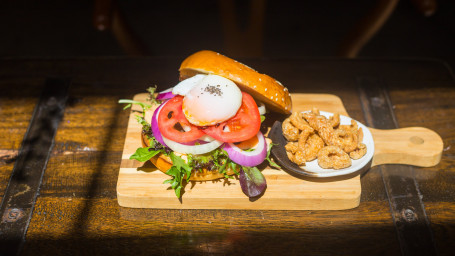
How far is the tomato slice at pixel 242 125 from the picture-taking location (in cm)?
231

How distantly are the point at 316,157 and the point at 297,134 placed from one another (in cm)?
18

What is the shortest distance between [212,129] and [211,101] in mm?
155

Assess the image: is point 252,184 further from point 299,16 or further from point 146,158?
point 299,16

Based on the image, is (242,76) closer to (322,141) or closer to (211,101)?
(211,101)

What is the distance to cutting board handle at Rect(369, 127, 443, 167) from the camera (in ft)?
8.54

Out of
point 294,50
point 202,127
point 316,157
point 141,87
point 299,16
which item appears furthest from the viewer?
point 299,16

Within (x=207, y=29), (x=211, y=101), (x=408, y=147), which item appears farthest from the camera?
(x=207, y=29)

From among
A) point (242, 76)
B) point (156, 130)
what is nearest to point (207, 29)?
point (242, 76)

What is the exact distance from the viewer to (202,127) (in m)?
2.33

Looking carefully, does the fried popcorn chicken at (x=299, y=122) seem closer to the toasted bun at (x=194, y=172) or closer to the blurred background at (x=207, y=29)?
the toasted bun at (x=194, y=172)

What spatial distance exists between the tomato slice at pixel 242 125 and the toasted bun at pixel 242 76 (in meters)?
0.08

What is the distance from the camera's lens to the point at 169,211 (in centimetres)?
243

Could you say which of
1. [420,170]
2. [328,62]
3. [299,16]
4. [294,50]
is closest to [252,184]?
[420,170]

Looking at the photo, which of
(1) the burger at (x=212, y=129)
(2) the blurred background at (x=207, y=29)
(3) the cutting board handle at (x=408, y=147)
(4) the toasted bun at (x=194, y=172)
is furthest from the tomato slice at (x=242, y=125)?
(2) the blurred background at (x=207, y=29)
